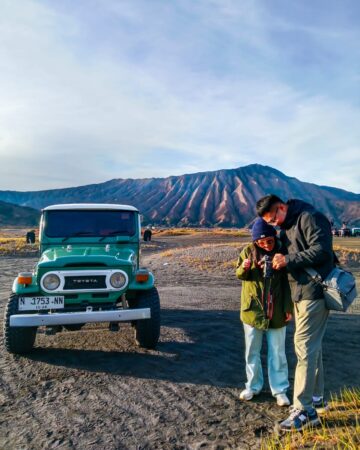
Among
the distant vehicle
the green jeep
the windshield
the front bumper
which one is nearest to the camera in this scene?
the front bumper

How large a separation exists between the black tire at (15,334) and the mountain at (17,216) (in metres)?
126

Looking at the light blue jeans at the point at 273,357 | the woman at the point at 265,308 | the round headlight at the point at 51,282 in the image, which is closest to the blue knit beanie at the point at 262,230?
the woman at the point at 265,308

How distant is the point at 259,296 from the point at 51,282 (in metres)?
2.89

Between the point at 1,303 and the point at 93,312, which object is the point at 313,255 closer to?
the point at 93,312

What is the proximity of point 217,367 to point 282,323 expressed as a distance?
1.55 m

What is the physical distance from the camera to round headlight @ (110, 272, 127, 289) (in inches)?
211

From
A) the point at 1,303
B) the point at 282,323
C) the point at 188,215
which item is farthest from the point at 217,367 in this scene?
the point at 188,215

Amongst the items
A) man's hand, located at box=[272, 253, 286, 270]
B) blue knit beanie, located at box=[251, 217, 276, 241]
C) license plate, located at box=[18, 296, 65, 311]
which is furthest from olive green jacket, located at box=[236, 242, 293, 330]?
license plate, located at box=[18, 296, 65, 311]

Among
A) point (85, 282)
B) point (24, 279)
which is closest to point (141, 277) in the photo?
point (85, 282)

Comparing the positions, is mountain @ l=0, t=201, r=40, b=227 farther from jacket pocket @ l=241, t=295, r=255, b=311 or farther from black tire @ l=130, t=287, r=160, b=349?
jacket pocket @ l=241, t=295, r=255, b=311

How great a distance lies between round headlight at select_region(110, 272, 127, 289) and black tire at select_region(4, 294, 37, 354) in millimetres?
1282

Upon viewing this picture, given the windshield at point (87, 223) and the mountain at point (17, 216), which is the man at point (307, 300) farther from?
the mountain at point (17, 216)

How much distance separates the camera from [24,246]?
89.3 feet

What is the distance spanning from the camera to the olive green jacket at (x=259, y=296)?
3844 mm
